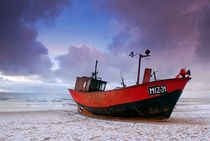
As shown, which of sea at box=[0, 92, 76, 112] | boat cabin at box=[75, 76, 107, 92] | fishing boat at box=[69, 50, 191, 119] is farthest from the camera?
sea at box=[0, 92, 76, 112]

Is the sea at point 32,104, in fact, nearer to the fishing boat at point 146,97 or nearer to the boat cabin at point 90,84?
the boat cabin at point 90,84

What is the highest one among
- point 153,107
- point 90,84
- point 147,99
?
point 90,84

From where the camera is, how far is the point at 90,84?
21.0m

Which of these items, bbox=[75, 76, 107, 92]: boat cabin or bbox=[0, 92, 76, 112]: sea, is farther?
bbox=[0, 92, 76, 112]: sea

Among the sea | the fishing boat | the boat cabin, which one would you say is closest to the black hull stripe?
the fishing boat

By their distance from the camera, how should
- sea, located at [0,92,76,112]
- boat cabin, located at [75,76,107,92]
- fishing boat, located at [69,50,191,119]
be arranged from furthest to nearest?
sea, located at [0,92,76,112]
boat cabin, located at [75,76,107,92]
fishing boat, located at [69,50,191,119]

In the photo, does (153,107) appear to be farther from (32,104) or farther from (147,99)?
(32,104)

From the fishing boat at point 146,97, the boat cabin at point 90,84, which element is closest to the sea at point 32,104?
the boat cabin at point 90,84

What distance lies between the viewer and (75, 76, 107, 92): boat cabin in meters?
21.1

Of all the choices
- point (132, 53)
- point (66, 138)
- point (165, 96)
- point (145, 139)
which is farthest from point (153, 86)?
point (66, 138)

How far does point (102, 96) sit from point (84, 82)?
447 cm

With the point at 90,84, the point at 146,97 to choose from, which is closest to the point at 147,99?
the point at 146,97

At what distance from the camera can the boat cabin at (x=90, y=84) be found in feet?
69.1

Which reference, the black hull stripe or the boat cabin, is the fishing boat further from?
the boat cabin
